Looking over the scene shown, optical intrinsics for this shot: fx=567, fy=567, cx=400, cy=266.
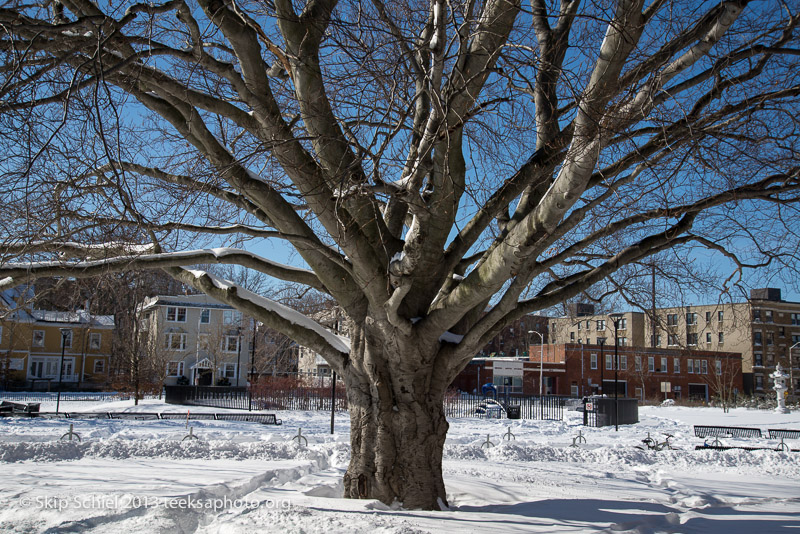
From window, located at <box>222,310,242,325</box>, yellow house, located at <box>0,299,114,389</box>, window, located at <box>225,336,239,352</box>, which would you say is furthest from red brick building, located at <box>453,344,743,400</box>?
yellow house, located at <box>0,299,114,389</box>

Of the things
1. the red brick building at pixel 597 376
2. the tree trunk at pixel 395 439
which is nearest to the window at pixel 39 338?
the red brick building at pixel 597 376

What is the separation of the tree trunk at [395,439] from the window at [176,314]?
44.6m

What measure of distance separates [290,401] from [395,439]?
21412 mm

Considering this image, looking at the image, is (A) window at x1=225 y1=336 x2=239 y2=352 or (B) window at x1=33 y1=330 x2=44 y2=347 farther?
(B) window at x1=33 y1=330 x2=44 y2=347

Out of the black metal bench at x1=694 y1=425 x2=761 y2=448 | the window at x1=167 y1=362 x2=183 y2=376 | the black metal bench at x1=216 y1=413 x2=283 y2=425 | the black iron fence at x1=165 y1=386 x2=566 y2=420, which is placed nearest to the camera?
the black metal bench at x1=694 y1=425 x2=761 y2=448

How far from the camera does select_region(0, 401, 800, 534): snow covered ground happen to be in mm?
5711

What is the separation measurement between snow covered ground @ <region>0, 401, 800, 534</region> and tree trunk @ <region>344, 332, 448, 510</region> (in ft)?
1.52

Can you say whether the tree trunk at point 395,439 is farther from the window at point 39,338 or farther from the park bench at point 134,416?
the window at point 39,338

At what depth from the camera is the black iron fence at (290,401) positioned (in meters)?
27.3

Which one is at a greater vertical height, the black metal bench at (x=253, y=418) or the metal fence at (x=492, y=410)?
the black metal bench at (x=253, y=418)

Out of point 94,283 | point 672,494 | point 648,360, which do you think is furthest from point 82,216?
point 648,360

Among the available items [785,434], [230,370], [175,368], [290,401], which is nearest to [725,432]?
[785,434]

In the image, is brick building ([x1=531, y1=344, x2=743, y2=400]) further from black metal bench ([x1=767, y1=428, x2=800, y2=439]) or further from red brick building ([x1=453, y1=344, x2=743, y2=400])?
black metal bench ([x1=767, y1=428, x2=800, y2=439])

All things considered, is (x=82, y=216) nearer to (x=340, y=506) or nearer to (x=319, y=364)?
(x=340, y=506)
